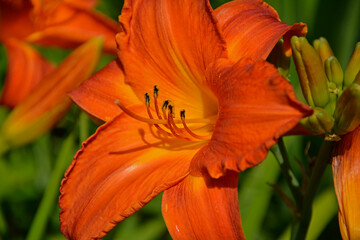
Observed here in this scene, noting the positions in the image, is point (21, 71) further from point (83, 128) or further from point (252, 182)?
point (252, 182)

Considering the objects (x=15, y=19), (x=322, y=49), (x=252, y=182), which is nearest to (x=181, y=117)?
(x=322, y=49)

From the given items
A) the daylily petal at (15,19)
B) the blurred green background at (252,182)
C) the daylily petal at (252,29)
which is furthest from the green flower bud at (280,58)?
the daylily petal at (15,19)

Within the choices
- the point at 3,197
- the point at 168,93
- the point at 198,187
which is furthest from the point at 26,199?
the point at 198,187

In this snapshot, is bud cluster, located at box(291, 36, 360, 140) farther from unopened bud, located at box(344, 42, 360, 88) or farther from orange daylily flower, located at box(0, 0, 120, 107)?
orange daylily flower, located at box(0, 0, 120, 107)

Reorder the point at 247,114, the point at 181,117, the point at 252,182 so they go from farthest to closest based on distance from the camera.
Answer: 1. the point at 252,182
2. the point at 181,117
3. the point at 247,114

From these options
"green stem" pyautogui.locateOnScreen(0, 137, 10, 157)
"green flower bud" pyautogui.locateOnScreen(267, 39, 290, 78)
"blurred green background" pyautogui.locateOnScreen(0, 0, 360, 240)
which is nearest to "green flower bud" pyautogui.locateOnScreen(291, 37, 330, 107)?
"green flower bud" pyautogui.locateOnScreen(267, 39, 290, 78)

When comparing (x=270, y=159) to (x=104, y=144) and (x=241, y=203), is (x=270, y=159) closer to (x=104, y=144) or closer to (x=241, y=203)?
(x=241, y=203)
